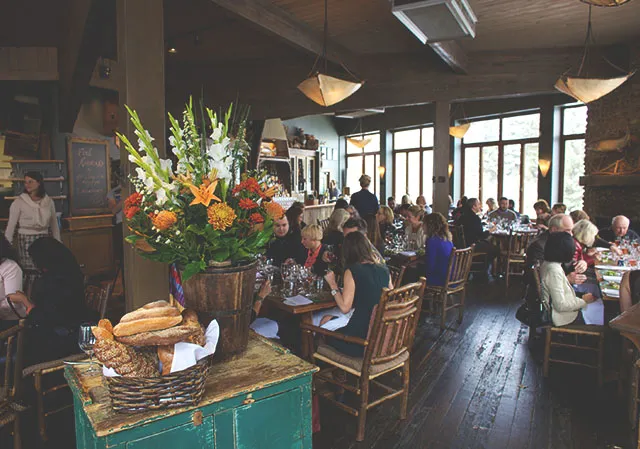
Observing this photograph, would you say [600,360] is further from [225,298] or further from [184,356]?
[184,356]

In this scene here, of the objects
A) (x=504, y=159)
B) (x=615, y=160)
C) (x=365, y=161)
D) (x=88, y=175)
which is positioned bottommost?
(x=88, y=175)

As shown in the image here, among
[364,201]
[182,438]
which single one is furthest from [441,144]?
[182,438]

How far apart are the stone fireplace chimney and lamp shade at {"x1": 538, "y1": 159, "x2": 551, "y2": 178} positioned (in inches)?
108

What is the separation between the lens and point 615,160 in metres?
7.86

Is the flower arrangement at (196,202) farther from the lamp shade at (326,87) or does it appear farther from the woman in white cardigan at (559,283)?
the lamp shade at (326,87)

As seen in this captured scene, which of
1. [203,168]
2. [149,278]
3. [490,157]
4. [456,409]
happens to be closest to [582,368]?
[456,409]

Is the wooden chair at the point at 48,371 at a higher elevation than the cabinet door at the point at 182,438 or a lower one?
lower

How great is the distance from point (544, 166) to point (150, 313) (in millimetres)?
11868

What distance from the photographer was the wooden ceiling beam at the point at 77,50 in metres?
3.95

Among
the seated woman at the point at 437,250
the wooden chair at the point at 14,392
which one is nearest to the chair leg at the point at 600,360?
the seated woman at the point at 437,250

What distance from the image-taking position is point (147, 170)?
1.49 m

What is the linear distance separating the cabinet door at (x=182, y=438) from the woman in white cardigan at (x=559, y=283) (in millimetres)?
3121

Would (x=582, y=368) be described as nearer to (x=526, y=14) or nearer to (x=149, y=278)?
(x=149, y=278)

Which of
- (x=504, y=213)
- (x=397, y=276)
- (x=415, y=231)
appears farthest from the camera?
(x=504, y=213)
